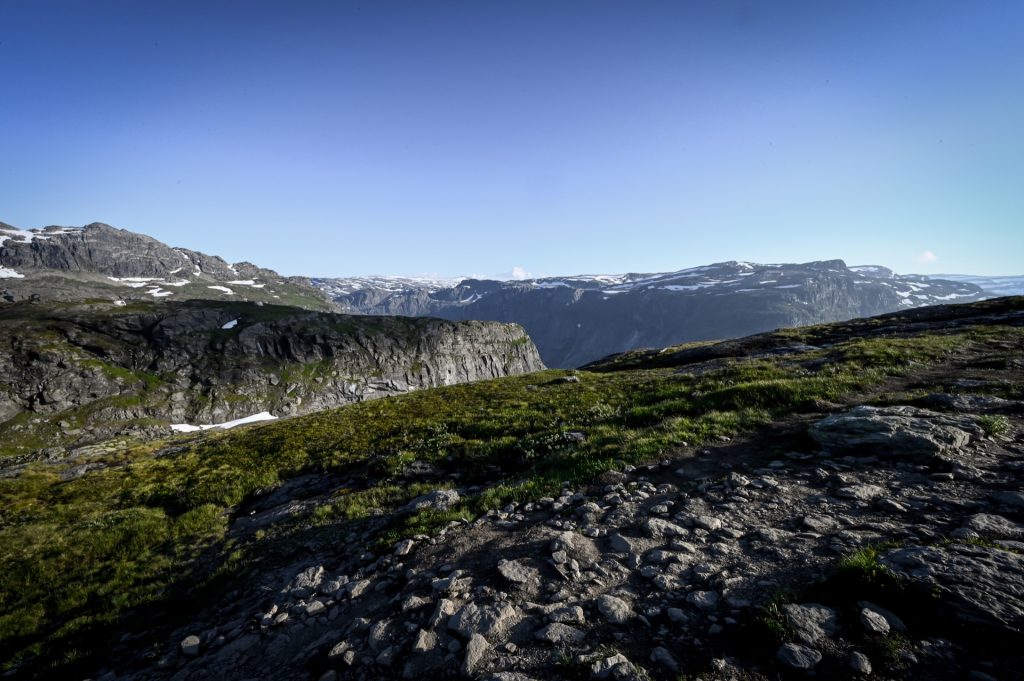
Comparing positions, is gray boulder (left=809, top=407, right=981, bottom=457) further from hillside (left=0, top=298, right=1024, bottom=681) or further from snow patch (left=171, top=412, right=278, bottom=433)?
snow patch (left=171, top=412, right=278, bottom=433)

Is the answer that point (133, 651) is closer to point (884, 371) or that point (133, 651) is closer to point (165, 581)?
point (165, 581)

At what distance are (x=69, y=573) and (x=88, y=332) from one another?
231703 millimetres

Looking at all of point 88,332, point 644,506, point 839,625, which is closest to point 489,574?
point 644,506

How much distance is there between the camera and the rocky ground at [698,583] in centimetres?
488

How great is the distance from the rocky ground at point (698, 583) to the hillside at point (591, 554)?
0.12 ft

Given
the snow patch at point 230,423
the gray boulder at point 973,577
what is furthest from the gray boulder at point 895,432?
the snow patch at point 230,423

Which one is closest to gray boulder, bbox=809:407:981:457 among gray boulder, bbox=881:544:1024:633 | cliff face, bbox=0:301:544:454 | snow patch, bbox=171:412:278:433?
gray boulder, bbox=881:544:1024:633

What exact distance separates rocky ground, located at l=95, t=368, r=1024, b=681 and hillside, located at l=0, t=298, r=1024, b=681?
4 cm

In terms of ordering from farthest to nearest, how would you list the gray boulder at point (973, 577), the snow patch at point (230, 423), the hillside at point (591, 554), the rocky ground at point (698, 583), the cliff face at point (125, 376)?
the snow patch at point (230, 423)
the cliff face at point (125, 376)
the hillside at point (591, 554)
the rocky ground at point (698, 583)
the gray boulder at point (973, 577)

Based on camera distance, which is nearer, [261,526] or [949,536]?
[949,536]

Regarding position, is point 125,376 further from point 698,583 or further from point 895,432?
point 895,432

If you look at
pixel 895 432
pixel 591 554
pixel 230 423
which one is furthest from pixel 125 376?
pixel 895 432

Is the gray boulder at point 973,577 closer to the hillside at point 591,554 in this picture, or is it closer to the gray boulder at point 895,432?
the hillside at point 591,554

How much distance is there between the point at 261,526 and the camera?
44.5 feet
